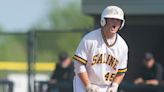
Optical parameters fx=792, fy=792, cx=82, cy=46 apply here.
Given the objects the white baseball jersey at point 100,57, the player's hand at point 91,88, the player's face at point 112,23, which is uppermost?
the player's face at point 112,23

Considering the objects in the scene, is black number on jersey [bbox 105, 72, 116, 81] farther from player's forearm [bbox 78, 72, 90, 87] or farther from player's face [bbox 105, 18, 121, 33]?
player's face [bbox 105, 18, 121, 33]

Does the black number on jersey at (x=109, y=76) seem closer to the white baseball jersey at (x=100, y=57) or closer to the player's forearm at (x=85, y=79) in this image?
the white baseball jersey at (x=100, y=57)

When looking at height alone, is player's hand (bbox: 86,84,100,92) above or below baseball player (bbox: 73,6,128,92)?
below

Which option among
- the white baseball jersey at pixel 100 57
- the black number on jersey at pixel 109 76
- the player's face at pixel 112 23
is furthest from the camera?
the black number on jersey at pixel 109 76

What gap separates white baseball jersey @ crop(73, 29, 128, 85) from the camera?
399 inches

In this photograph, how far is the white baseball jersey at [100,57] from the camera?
1012cm

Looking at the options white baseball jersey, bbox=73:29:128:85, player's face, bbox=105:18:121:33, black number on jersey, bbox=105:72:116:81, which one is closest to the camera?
player's face, bbox=105:18:121:33

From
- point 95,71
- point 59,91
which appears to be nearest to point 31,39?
point 59,91

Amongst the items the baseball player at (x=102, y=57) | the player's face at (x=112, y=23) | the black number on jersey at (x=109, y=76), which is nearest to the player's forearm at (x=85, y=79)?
the baseball player at (x=102, y=57)

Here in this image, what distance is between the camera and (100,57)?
10.2m

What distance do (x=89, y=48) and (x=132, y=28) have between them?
727 centimetres

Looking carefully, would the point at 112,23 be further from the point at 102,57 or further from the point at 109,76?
the point at 109,76

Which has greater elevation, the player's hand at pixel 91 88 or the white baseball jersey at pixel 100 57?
the white baseball jersey at pixel 100 57

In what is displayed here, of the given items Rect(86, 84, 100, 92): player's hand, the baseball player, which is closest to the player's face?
the baseball player
